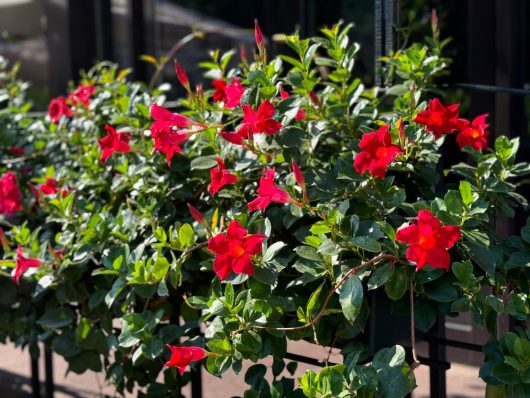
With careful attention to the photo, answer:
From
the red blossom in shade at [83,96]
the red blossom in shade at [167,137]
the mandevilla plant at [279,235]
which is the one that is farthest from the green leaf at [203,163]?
the red blossom in shade at [83,96]

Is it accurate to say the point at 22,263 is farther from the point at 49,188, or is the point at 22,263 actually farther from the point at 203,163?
the point at 203,163

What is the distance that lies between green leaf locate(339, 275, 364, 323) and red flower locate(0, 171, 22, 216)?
1286 millimetres

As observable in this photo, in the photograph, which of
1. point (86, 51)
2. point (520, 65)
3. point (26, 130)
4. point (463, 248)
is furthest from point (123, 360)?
point (86, 51)

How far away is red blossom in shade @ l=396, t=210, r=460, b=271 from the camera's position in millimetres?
1565

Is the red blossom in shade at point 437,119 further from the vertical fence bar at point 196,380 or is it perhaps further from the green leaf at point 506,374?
the vertical fence bar at point 196,380

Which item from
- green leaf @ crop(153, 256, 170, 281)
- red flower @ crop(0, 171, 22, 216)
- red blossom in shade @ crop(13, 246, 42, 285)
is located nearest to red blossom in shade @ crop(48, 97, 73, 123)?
red flower @ crop(0, 171, 22, 216)

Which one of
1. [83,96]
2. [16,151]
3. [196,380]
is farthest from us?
[16,151]

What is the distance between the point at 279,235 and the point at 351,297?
0.46 meters

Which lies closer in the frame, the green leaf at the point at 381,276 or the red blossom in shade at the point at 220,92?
the green leaf at the point at 381,276

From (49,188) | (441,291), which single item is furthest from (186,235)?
(49,188)

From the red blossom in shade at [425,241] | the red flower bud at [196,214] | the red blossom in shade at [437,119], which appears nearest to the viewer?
the red blossom in shade at [425,241]

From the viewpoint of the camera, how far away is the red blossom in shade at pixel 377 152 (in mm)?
1742

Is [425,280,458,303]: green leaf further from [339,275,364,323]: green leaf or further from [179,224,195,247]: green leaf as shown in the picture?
A: [179,224,195,247]: green leaf

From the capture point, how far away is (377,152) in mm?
1756
